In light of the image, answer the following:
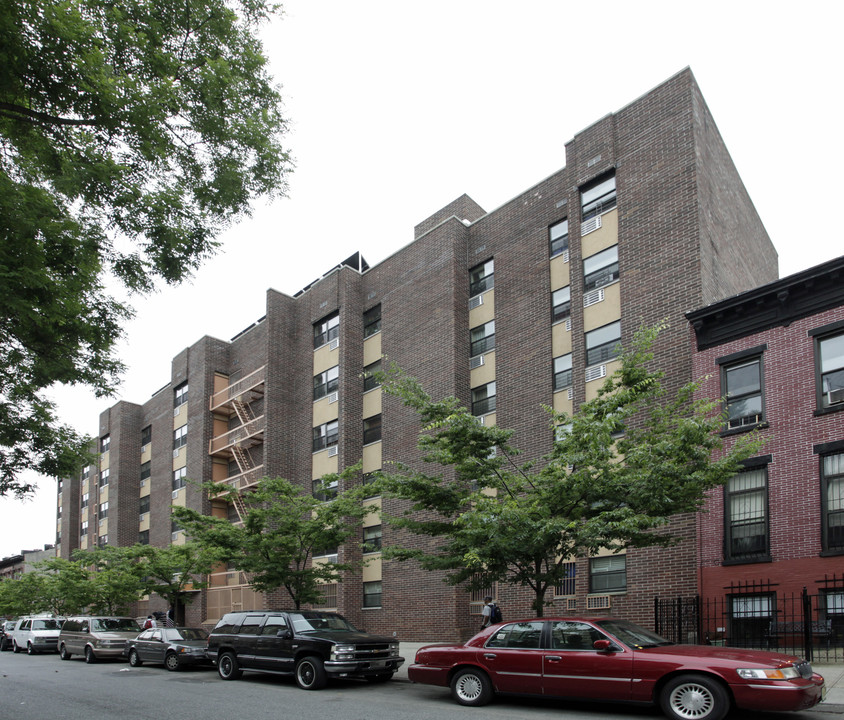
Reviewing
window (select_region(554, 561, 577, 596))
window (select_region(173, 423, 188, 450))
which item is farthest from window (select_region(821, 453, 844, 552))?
window (select_region(173, 423, 188, 450))

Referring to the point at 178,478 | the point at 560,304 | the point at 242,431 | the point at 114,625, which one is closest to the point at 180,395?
the point at 178,478

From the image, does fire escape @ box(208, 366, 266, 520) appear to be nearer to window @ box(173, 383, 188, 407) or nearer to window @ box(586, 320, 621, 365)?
window @ box(173, 383, 188, 407)

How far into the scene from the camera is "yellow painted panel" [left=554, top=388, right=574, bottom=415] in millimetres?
24455

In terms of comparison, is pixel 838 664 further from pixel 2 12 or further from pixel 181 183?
pixel 2 12

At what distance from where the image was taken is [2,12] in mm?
7930

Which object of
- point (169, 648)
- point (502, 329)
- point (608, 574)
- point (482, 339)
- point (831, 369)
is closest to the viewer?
point (831, 369)

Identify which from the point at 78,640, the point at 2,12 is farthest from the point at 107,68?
the point at 78,640

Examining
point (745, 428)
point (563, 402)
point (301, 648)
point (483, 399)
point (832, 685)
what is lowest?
point (301, 648)

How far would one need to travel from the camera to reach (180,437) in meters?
45.5

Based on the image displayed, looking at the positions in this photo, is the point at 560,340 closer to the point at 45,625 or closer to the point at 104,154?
the point at 104,154

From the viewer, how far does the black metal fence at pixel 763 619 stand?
15695mm

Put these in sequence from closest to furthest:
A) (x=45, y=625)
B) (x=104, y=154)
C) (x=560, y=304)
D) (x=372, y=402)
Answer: (x=104, y=154) → (x=560, y=304) → (x=45, y=625) → (x=372, y=402)

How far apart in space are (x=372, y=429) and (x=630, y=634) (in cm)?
2161

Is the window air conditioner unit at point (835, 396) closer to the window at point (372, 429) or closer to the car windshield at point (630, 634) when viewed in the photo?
the car windshield at point (630, 634)
